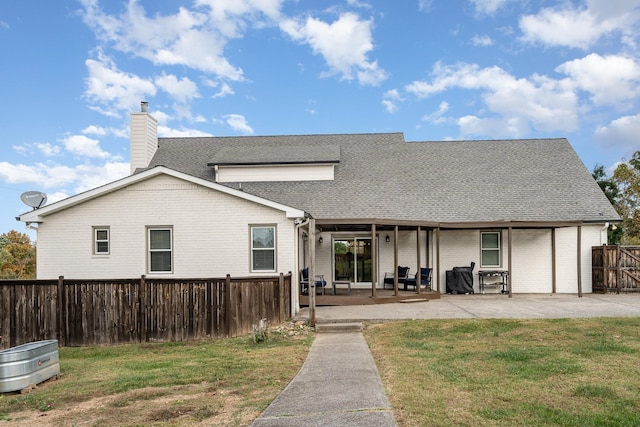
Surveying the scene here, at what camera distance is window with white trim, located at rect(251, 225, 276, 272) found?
14.8 metres

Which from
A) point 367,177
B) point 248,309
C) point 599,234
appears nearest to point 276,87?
point 367,177

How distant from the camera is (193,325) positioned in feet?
36.4

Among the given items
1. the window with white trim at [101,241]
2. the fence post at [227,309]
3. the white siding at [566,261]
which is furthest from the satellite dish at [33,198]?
the white siding at [566,261]

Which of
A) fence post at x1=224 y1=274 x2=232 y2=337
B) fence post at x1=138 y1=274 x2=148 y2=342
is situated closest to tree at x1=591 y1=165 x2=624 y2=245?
fence post at x1=224 y1=274 x2=232 y2=337

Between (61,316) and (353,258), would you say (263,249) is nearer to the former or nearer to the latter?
(61,316)

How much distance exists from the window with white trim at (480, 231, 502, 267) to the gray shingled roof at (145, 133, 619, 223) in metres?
1.00

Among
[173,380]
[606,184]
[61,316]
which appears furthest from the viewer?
[606,184]

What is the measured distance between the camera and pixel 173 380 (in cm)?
701

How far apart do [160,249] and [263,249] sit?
3.07 meters

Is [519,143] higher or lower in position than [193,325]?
higher

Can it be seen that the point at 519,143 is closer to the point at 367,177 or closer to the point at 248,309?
the point at 367,177

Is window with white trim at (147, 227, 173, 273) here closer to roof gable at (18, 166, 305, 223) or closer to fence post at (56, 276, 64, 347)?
roof gable at (18, 166, 305, 223)

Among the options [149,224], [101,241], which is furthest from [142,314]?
[101,241]

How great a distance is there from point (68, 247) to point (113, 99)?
8.93 m
